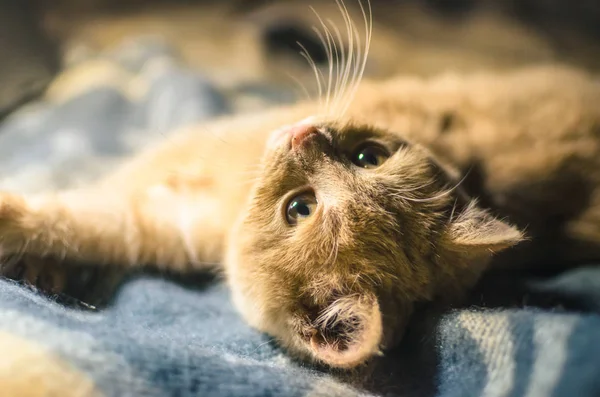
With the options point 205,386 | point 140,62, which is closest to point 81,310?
point 205,386

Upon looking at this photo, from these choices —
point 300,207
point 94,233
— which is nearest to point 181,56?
point 94,233

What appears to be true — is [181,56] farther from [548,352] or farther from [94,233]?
[548,352]

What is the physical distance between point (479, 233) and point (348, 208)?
21 cm

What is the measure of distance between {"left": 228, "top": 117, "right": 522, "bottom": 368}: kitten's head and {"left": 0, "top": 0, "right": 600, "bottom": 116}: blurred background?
0.85m

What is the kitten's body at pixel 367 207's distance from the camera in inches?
33.7

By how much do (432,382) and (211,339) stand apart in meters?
0.35

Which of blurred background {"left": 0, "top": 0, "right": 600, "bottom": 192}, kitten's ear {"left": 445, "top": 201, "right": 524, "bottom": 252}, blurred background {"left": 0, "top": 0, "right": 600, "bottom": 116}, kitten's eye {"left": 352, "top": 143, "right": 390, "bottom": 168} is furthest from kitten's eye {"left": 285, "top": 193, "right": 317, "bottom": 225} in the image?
blurred background {"left": 0, "top": 0, "right": 600, "bottom": 116}

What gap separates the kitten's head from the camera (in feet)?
2.72

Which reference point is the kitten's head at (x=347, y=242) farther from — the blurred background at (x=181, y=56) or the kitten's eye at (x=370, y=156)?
the blurred background at (x=181, y=56)

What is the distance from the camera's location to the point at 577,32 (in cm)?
195

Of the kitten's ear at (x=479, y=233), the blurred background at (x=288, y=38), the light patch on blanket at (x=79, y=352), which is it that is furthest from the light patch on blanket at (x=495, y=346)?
the blurred background at (x=288, y=38)

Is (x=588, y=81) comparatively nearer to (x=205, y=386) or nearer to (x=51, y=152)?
(x=205, y=386)

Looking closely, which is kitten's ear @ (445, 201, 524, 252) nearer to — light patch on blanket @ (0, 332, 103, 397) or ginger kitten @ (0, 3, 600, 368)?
ginger kitten @ (0, 3, 600, 368)

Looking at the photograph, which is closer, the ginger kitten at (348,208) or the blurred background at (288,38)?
the ginger kitten at (348,208)
